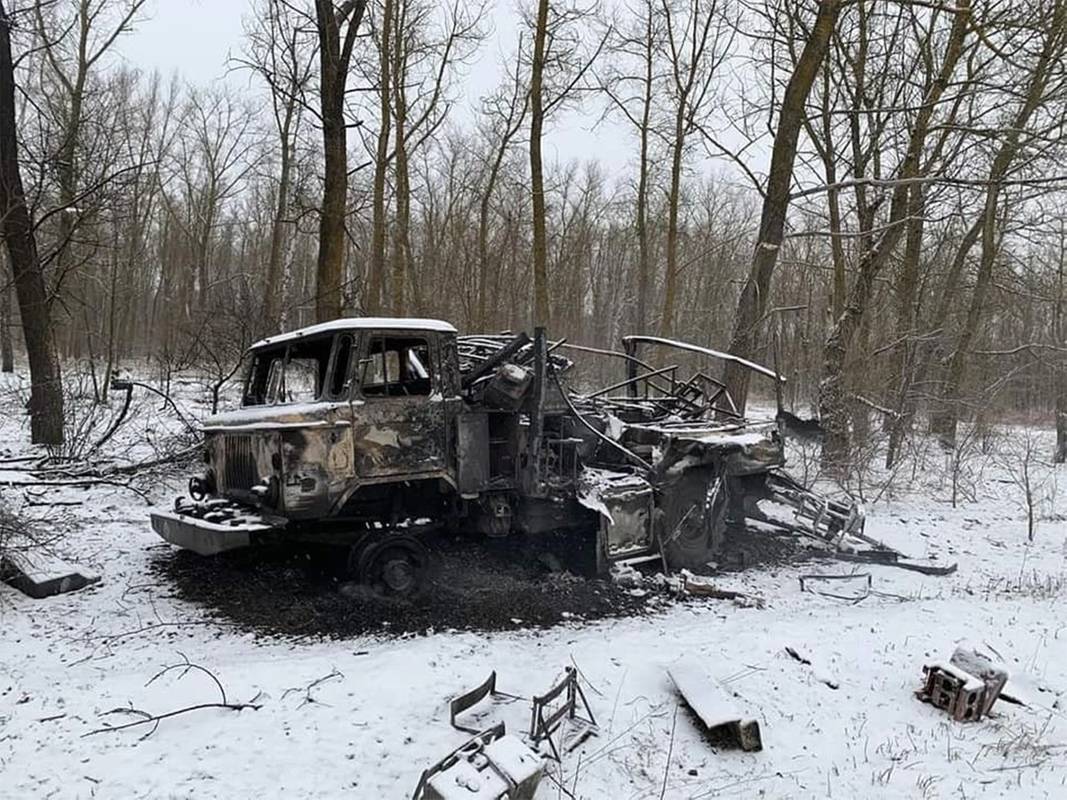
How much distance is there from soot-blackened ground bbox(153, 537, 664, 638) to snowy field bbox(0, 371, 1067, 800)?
0.63 feet

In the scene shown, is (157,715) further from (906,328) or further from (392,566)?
(906,328)

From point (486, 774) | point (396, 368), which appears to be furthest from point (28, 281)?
point (486, 774)

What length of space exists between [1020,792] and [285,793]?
372cm

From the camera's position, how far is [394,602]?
5.96 meters

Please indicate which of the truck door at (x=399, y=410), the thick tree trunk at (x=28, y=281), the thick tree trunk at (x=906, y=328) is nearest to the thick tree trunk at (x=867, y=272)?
the thick tree trunk at (x=906, y=328)

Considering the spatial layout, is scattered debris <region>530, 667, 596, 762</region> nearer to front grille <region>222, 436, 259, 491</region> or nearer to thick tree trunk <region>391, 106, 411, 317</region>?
front grille <region>222, 436, 259, 491</region>

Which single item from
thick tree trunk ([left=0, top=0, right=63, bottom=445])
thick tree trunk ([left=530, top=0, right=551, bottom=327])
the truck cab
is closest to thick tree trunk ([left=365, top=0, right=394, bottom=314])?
thick tree trunk ([left=530, top=0, right=551, bottom=327])

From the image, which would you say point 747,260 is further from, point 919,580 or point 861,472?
point 919,580

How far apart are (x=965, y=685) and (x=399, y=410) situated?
4.52 m

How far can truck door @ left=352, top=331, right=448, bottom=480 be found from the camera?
19.6 ft

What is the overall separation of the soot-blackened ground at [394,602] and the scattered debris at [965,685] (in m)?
2.33

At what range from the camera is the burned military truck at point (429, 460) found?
5.77 metres

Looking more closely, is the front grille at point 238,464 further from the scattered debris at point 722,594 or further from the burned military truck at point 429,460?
the scattered debris at point 722,594

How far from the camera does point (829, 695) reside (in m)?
4.70
